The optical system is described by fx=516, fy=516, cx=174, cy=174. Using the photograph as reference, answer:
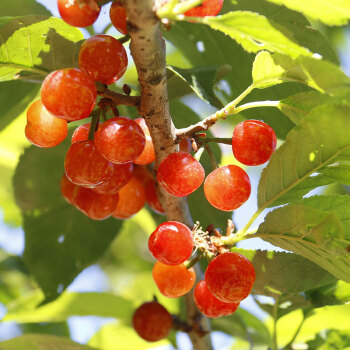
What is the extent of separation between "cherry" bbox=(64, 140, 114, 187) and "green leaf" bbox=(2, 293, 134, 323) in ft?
3.18

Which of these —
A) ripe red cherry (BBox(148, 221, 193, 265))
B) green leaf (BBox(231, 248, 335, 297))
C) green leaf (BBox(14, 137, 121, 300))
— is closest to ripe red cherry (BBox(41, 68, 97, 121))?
ripe red cherry (BBox(148, 221, 193, 265))

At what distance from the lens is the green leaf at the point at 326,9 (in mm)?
1034

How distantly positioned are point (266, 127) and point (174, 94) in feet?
1.60

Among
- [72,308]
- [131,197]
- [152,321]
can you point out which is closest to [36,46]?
[131,197]

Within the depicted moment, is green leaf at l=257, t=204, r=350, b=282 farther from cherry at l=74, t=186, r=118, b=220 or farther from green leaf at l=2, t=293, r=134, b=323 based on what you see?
green leaf at l=2, t=293, r=134, b=323

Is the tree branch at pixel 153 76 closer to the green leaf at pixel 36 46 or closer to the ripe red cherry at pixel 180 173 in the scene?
the ripe red cherry at pixel 180 173

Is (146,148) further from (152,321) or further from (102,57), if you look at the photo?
(152,321)

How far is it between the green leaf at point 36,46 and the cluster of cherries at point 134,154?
170mm

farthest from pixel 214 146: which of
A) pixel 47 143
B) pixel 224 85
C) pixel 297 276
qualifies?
pixel 47 143

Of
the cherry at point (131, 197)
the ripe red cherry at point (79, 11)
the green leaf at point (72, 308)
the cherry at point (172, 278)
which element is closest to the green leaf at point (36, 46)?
the ripe red cherry at point (79, 11)

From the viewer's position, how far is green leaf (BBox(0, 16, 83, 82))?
123 centimetres

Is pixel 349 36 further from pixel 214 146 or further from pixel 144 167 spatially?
pixel 144 167

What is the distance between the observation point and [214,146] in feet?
5.95

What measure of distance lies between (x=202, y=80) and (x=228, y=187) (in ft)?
1.09
